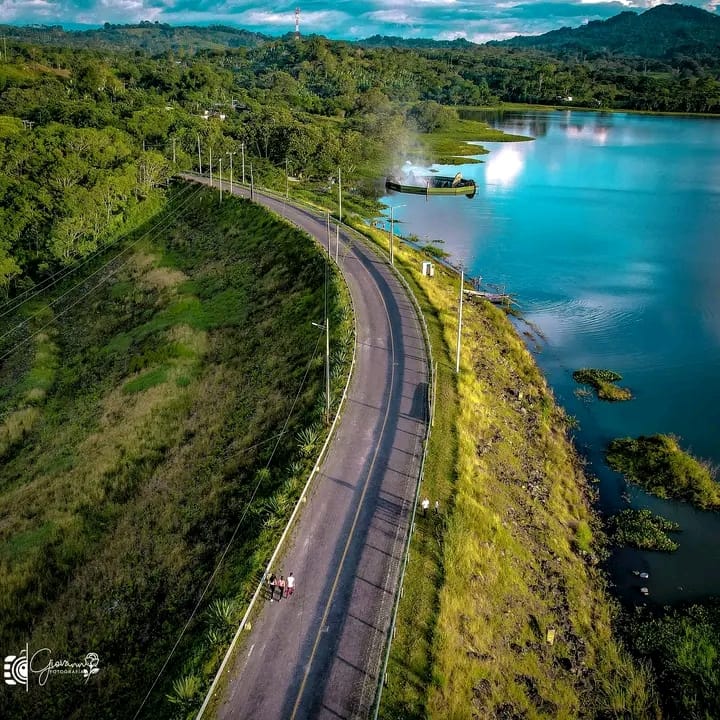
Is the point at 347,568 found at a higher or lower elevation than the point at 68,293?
higher

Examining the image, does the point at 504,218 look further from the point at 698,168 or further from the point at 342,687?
the point at 342,687

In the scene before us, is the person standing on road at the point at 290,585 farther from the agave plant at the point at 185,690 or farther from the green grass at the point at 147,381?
the green grass at the point at 147,381

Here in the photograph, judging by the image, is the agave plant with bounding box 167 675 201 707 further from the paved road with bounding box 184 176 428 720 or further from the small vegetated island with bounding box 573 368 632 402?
the small vegetated island with bounding box 573 368 632 402

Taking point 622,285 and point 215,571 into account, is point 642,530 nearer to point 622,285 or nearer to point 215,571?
point 215,571

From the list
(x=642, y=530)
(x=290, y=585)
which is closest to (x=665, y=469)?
(x=642, y=530)
